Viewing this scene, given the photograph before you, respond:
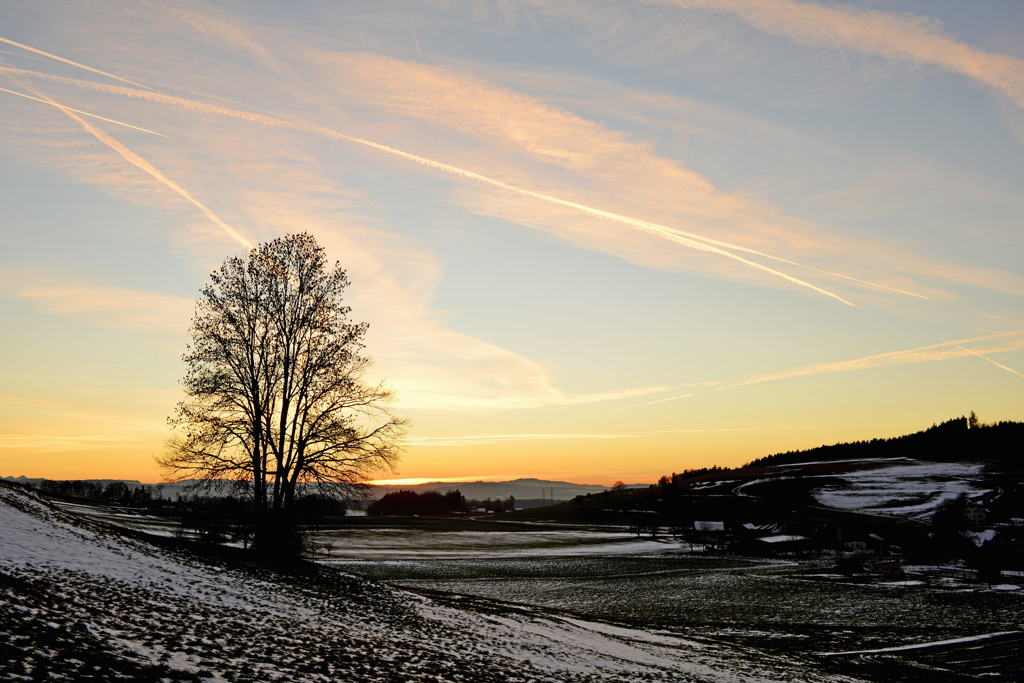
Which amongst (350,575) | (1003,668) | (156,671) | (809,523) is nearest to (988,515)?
(809,523)

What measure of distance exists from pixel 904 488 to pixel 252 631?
181034 millimetres

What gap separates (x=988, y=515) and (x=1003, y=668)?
135 meters

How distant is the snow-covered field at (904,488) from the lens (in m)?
145

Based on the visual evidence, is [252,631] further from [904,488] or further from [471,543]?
[904,488]

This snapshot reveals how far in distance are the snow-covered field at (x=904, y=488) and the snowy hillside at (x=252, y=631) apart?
140441 mm

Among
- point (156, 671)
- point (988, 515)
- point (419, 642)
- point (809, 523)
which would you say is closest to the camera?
point (156, 671)

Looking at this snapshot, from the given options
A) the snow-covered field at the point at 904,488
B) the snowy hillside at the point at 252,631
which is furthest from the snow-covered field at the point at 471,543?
the snow-covered field at the point at 904,488

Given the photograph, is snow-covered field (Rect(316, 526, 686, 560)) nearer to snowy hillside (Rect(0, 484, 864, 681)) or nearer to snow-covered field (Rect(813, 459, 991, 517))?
snowy hillside (Rect(0, 484, 864, 681))

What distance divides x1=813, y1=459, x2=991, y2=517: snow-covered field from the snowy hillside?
140 metres

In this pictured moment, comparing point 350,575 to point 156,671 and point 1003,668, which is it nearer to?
point 156,671

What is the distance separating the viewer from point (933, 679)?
67.1 ft

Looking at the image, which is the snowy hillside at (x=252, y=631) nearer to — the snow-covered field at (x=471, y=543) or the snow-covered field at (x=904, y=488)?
the snow-covered field at (x=471, y=543)

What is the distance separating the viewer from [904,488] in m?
161

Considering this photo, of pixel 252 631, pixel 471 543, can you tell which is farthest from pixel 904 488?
pixel 252 631
